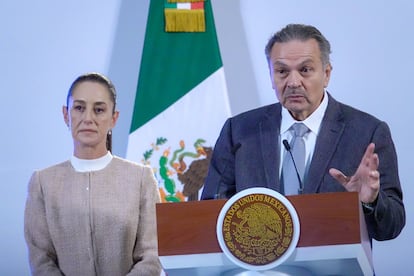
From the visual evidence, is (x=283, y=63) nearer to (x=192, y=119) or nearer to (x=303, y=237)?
(x=303, y=237)

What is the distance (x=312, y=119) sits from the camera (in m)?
2.71

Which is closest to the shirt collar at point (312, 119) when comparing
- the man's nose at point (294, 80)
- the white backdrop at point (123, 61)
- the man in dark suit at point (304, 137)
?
the man in dark suit at point (304, 137)

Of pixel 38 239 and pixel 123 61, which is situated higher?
pixel 123 61

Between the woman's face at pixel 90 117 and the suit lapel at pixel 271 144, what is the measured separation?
2.03ft

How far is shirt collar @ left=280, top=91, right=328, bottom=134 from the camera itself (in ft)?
8.85

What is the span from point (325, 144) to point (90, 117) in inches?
35.2

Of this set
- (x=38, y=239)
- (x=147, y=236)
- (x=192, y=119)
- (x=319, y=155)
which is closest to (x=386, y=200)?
(x=319, y=155)

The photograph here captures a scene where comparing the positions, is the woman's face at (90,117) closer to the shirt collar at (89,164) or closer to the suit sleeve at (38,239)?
the shirt collar at (89,164)

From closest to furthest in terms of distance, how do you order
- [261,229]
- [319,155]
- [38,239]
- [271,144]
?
1. [261,229]
2. [319,155]
3. [271,144]
4. [38,239]

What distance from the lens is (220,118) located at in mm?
4289

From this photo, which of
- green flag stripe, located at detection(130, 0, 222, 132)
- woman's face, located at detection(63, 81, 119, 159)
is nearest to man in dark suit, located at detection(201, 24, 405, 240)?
woman's face, located at detection(63, 81, 119, 159)

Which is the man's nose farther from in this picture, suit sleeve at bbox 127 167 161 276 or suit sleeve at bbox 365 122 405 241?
suit sleeve at bbox 127 167 161 276

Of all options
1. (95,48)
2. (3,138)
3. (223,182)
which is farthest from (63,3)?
(223,182)

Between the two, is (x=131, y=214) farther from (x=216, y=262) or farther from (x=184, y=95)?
(x=184, y=95)
